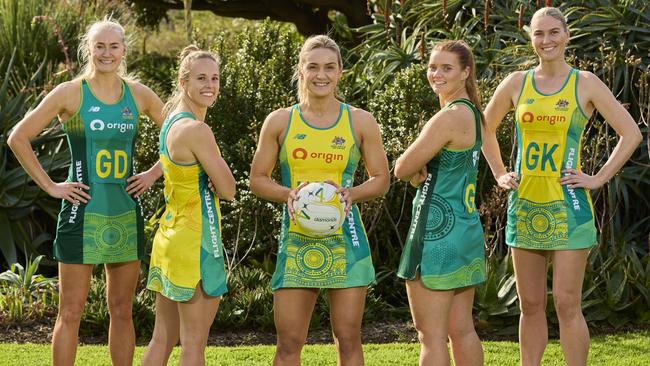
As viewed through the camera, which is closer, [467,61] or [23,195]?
[467,61]

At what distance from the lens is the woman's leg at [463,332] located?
5473 mm

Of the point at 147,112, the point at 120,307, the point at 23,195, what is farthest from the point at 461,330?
the point at 23,195

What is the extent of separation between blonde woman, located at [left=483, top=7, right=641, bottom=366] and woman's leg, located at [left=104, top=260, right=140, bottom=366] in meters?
2.07

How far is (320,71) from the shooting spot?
17.3ft

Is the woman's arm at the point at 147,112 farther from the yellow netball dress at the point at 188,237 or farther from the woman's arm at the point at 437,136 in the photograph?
the woman's arm at the point at 437,136

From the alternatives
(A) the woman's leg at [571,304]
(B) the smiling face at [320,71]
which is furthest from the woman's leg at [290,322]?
(A) the woman's leg at [571,304]

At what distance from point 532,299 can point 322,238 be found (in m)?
1.40

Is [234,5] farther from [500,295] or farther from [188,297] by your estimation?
[188,297]

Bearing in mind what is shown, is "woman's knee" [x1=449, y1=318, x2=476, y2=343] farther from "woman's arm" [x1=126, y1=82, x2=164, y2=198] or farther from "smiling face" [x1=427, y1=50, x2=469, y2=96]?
"woman's arm" [x1=126, y1=82, x2=164, y2=198]

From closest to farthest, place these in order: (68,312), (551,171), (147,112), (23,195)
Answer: (68,312) < (551,171) < (147,112) < (23,195)

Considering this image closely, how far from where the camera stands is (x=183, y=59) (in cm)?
551

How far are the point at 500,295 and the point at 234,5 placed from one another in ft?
25.4

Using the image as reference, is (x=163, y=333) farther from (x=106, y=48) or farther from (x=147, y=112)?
(x=106, y=48)

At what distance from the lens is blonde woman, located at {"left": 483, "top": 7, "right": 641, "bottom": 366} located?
19.4 feet
